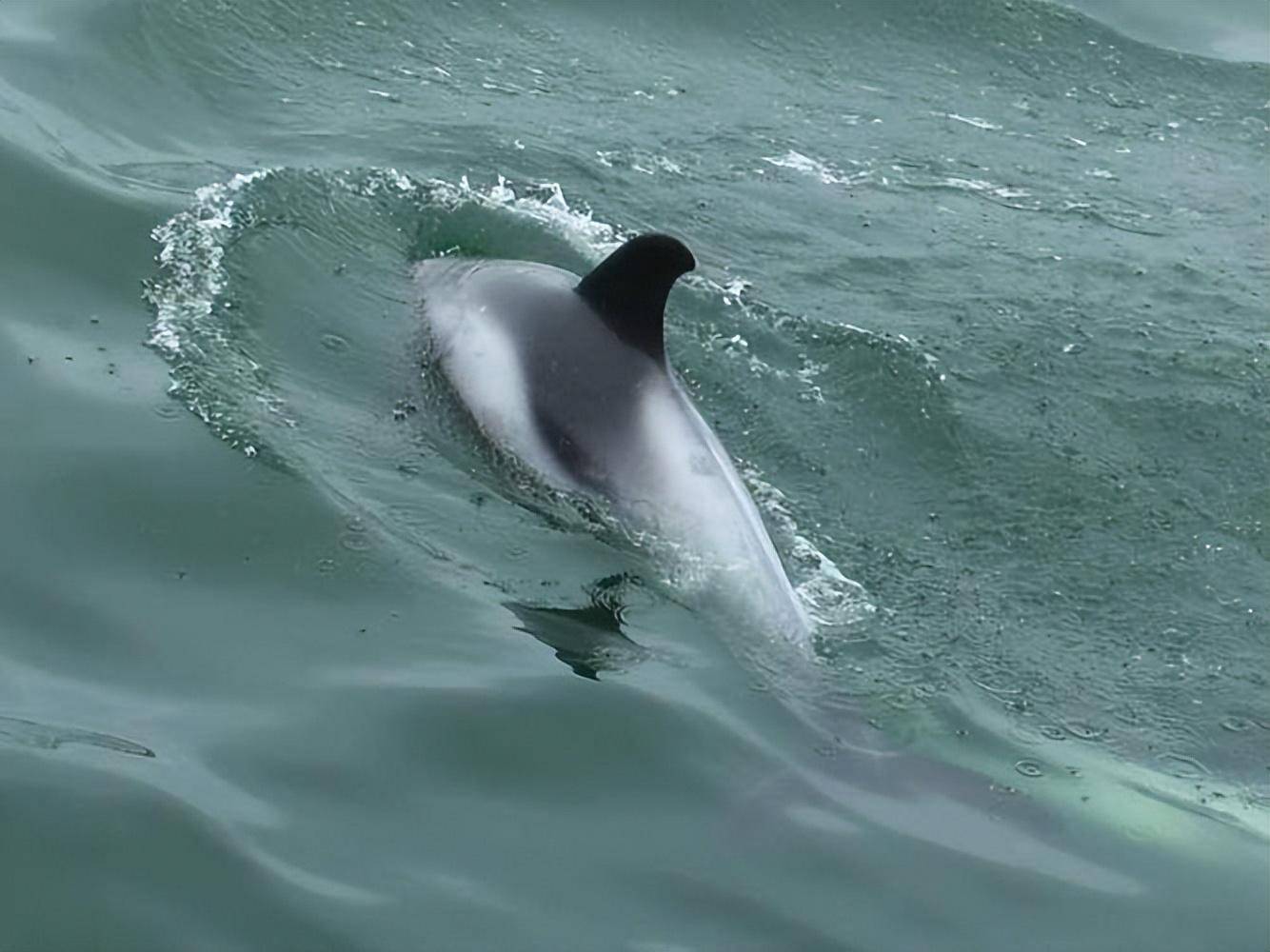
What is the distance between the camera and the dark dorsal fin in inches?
409

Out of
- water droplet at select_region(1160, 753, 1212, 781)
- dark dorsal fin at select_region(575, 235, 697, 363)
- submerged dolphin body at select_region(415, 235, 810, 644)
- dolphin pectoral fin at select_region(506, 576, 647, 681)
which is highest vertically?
dark dorsal fin at select_region(575, 235, 697, 363)

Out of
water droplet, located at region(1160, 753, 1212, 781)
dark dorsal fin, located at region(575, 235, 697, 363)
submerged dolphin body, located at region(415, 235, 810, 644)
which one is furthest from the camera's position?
dark dorsal fin, located at region(575, 235, 697, 363)

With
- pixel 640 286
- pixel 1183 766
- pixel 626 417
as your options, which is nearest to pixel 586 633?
pixel 626 417

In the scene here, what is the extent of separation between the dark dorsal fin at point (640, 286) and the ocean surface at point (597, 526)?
3.07 ft

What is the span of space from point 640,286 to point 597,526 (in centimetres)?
126

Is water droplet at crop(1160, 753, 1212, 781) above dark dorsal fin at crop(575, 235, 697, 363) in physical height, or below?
below

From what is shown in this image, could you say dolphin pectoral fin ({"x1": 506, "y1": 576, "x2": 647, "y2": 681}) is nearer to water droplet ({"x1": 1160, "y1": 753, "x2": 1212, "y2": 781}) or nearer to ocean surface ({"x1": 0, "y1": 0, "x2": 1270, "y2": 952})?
ocean surface ({"x1": 0, "y1": 0, "x2": 1270, "y2": 952})

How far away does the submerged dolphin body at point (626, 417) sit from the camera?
10008 mm

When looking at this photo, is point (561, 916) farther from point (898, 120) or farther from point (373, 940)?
point (898, 120)

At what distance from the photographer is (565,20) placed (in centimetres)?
1770

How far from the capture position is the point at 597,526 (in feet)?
33.6

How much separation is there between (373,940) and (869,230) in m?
8.36

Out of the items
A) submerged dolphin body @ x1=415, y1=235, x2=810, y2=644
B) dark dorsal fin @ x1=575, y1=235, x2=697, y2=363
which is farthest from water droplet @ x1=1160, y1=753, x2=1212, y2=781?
dark dorsal fin @ x1=575, y1=235, x2=697, y2=363

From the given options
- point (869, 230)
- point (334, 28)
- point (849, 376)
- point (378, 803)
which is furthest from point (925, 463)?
point (334, 28)
